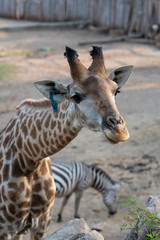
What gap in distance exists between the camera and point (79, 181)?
7.80 meters

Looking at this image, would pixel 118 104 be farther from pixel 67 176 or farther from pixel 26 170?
pixel 26 170

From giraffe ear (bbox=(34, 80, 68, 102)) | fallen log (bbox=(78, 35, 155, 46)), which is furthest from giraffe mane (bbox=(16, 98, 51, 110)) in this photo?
fallen log (bbox=(78, 35, 155, 46))

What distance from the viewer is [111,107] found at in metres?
3.71

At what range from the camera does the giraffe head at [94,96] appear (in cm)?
363

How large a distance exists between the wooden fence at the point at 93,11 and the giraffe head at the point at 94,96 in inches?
579

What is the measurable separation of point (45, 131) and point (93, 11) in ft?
54.6

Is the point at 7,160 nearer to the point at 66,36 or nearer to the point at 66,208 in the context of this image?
the point at 66,208

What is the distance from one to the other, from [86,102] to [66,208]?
456 centimetres

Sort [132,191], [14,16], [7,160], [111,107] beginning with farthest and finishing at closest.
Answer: [14,16] < [132,191] < [7,160] < [111,107]

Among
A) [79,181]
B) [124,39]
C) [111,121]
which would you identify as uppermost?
[111,121]

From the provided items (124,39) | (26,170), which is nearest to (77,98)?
(26,170)

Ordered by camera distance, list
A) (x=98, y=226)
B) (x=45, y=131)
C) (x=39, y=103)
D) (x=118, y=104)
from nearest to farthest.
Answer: (x=45, y=131)
(x=39, y=103)
(x=98, y=226)
(x=118, y=104)

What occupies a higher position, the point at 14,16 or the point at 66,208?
the point at 14,16

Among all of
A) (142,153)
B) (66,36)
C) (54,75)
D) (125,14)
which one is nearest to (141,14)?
(125,14)
